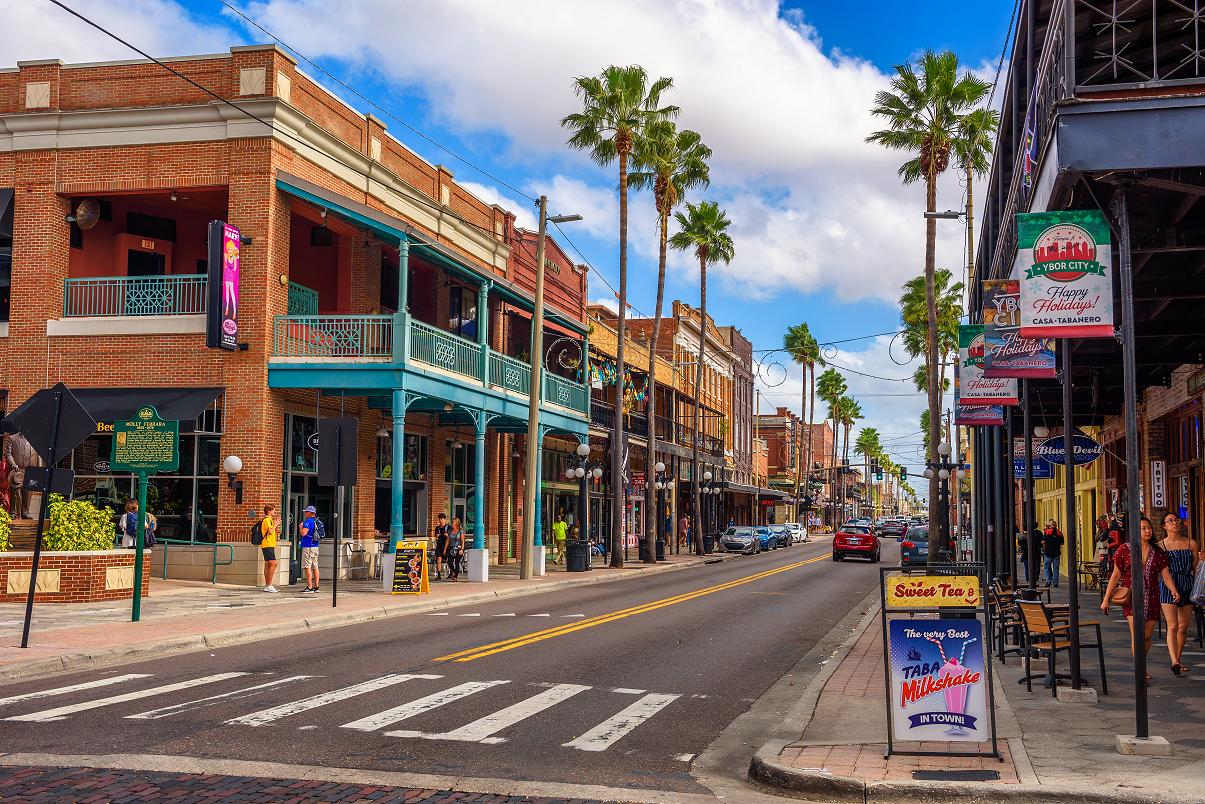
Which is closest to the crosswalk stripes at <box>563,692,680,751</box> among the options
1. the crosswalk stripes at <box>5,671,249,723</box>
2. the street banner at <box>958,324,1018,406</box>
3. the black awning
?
the crosswalk stripes at <box>5,671,249,723</box>

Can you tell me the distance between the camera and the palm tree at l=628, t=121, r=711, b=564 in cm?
3856

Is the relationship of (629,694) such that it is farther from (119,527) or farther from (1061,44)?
(119,527)

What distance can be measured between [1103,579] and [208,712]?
682 inches

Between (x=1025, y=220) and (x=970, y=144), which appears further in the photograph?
(x=970, y=144)

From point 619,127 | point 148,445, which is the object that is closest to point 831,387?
point 619,127

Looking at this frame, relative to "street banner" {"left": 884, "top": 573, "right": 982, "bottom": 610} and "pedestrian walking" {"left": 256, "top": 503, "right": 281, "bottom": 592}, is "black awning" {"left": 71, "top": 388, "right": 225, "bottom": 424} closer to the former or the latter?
"pedestrian walking" {"left": 256, "top": 503, "right": 281, "bottom": 592}

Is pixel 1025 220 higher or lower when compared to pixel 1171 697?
higher

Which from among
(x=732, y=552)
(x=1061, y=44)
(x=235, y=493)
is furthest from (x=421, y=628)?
(x=732, y=552)

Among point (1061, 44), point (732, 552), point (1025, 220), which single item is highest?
point (1061, 44)

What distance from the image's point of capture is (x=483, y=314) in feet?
93.8

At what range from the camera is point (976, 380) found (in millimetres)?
18203

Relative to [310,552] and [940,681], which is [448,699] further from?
[310,552]

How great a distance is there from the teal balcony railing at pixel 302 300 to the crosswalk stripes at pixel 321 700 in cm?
1567

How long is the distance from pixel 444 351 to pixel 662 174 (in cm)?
1735
